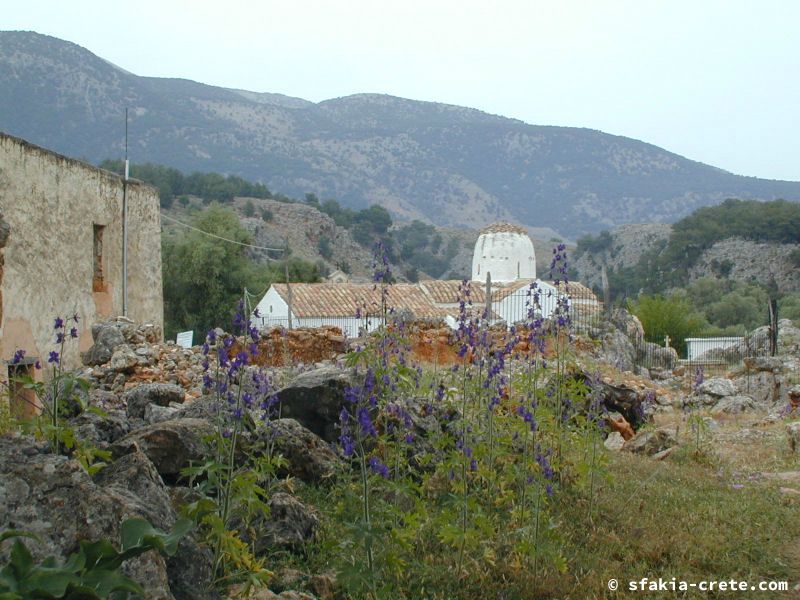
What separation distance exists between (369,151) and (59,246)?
160 meters

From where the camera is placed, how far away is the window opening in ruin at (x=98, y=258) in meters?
16.9

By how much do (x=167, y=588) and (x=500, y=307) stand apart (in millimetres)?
29613

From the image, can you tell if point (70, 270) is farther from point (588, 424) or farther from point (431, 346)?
point (588, 424)

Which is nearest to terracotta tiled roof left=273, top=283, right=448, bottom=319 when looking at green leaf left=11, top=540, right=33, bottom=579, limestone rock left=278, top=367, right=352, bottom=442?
limestone rock left=278, top=367, right=352, bottom=442

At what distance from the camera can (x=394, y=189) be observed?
160 m

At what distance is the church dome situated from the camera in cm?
4747

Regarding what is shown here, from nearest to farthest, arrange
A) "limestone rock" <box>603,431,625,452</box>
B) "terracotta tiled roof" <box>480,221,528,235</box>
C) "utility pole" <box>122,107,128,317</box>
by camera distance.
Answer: "limestone rock" <box>603,431,625,452</box>, "utility pole" <box>122,107,128,317</box>, "terracotta tiled roof" <box>480,221,528,235</box>

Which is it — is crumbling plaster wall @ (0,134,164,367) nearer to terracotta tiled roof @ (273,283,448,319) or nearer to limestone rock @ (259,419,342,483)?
limestone rock @ (259,419,342,483)

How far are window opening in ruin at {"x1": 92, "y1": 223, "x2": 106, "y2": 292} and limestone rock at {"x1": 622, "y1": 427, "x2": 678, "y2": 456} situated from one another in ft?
36.6

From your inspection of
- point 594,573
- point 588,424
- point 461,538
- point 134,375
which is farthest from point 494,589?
point 134,375

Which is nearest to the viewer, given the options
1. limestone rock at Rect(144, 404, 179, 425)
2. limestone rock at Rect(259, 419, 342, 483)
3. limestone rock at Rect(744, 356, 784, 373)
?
limestone rock at Rect(259, 419, 342, 483)

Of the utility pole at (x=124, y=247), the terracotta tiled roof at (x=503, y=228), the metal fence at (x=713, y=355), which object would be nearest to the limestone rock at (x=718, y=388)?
the metal fence at (x=713, y=355)

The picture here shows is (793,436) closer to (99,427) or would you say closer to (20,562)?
(99,427)

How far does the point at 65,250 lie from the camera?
15.3 m
